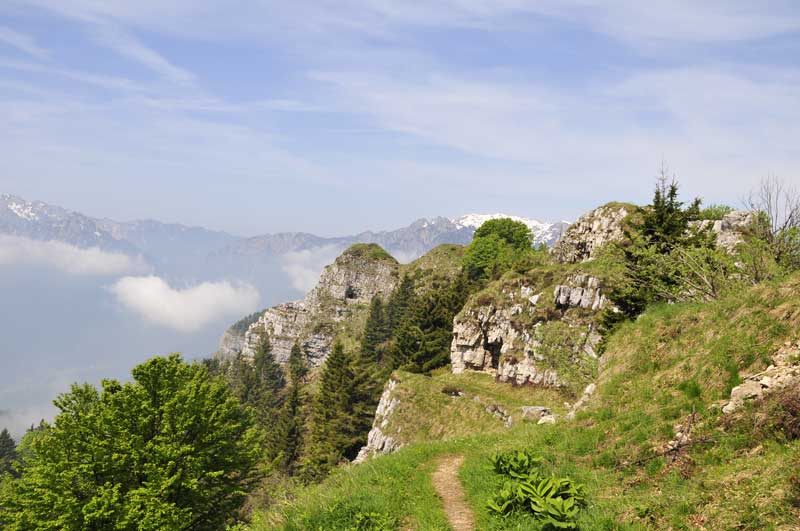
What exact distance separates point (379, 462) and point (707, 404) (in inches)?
480

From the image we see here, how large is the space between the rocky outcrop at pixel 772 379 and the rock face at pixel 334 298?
6074 inches

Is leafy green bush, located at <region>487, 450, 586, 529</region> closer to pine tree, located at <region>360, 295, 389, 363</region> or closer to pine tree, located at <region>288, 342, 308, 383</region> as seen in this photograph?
pine tree, located at <region>360, 295, 389, 363</region>

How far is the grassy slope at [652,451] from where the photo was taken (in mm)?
10750

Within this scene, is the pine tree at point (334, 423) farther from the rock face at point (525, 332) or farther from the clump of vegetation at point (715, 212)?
the clump of vegetation at point (715, 212)

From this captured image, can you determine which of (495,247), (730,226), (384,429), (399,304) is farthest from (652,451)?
(399,304)

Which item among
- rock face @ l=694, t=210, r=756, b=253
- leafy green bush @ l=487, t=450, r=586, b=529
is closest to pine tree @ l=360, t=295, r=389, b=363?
rock face @ l=694, t=210, r=756, b=253

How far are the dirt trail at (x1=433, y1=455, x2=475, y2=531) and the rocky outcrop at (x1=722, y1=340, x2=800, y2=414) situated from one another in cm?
837

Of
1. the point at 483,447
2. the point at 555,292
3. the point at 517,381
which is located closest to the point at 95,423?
the point at 483,447

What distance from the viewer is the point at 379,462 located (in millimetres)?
19172

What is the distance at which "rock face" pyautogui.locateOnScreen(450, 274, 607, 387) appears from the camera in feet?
173

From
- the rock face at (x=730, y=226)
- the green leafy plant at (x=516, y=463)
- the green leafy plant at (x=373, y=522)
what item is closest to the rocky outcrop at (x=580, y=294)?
the rock face at (x=730, y=226)

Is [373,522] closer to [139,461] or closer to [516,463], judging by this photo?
[516,463]

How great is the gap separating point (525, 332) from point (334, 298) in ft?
398

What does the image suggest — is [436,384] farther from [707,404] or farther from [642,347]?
[707,404]
